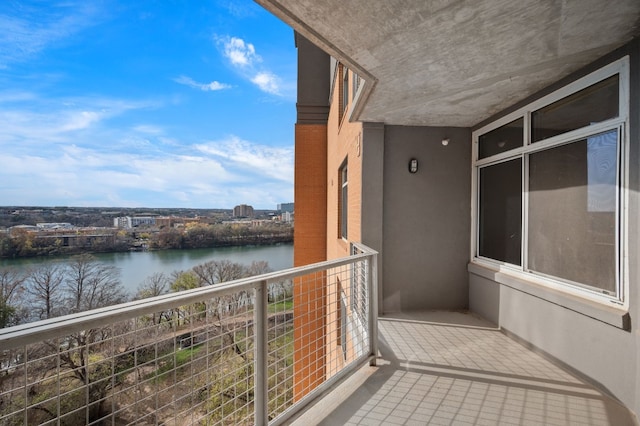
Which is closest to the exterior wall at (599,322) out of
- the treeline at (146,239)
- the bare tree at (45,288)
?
the treeline at (146,239)

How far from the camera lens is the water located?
14.0 metres

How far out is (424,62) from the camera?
2.41 meters

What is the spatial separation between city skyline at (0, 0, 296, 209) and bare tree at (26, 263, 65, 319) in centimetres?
289

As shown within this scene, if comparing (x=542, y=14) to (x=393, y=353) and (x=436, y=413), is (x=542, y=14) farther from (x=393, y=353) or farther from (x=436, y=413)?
(x=393, y=353)

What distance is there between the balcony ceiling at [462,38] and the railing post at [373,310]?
1688 millimetres

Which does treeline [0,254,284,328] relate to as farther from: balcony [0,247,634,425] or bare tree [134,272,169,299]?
balcony [0,247,634,425]

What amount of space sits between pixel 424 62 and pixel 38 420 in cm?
1250

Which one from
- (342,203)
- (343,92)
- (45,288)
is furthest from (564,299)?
(45,288)

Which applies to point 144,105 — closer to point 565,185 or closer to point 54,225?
point 54,225

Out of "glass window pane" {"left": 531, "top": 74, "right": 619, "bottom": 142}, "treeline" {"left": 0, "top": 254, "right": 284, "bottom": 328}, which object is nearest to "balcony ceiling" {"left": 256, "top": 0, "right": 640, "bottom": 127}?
"glass window pane" {"left": 531, "top": 74, "right": 619, "bottom": 142}

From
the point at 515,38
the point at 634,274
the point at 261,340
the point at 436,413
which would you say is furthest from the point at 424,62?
the point at 436,413

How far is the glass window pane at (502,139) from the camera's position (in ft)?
11.0

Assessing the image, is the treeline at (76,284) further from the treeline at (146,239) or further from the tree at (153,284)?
the treeline at (146,239)

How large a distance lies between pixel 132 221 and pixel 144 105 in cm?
2263
